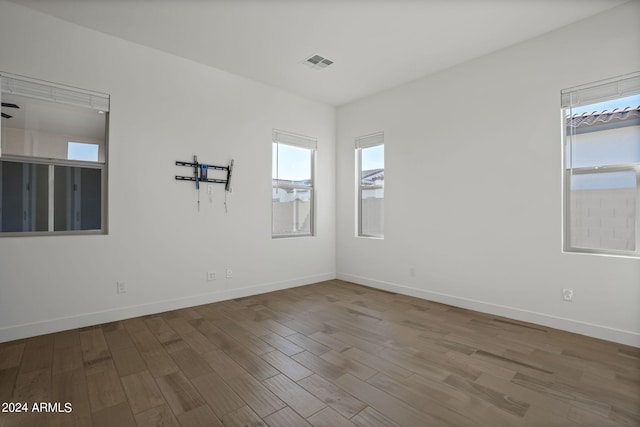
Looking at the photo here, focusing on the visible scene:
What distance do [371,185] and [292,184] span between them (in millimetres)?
1290

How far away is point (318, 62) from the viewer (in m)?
3.82

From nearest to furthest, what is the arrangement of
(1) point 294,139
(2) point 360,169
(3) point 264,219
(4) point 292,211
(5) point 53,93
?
1. (5) point 53,93
2. (3) point 264,219
3. (1) point 294,139
4. (4) point 292,211
5. (2) point 360,169

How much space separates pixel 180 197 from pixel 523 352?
Answer: 3849 millimetres

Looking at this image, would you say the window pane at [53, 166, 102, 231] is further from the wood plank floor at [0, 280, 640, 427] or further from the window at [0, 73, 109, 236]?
the wood plank floor at [0, 280, 640, 427]

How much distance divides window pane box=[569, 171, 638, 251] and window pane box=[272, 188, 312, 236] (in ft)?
11.4

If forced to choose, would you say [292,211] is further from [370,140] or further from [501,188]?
[501,188]

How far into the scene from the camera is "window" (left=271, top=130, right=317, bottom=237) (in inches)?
186

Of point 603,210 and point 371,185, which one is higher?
point 371,185

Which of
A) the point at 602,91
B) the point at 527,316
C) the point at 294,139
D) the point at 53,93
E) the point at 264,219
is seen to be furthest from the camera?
the point at 294,139

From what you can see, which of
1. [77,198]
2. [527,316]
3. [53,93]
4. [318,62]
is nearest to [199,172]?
[77,198]

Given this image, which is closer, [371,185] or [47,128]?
[47,128]

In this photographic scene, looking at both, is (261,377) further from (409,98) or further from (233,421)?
(409,98)

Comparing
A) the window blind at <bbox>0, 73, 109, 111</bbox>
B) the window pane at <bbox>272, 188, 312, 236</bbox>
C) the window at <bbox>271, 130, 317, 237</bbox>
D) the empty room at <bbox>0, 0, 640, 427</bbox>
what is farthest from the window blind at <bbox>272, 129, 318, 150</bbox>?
the window blind at <bbox>0, 73, 109, 111</bbox>

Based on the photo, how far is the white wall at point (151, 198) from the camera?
2867 millimetres
